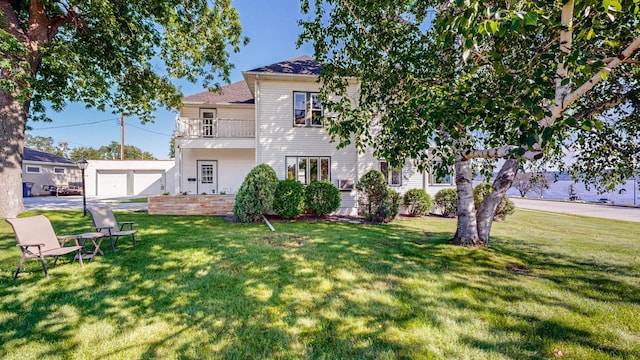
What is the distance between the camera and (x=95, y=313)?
3430 mm

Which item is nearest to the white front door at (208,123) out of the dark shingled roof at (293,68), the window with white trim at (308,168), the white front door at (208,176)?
the white front door at (208,176)

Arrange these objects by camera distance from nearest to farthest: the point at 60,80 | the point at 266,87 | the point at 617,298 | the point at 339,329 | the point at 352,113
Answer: the point at 339,329 < the point at 617,298 < the point at 352,113 < the point at 60,80 < the point at 266,87

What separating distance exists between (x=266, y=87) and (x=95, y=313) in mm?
11107

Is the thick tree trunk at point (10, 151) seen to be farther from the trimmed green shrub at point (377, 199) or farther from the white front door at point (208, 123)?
the trimmed green shrub at point (377, 199)

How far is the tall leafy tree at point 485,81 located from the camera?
294cm

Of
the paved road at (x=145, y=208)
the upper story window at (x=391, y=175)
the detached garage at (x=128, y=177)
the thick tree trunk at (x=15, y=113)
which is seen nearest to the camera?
the thick tree trunk at (x=15, y=113)

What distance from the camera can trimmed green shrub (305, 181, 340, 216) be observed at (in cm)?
1130

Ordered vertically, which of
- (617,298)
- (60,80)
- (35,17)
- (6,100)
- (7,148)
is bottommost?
(617,298)

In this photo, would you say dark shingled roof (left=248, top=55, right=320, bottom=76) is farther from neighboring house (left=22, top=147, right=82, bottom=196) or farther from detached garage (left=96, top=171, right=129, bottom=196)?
neighboring house (left=22, top=147, right=82, bottom=196)

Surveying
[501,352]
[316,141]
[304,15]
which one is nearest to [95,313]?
[501,352]

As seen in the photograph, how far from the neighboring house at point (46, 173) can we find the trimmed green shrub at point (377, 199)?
29.8m

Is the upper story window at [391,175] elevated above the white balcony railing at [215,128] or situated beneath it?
situated beneath

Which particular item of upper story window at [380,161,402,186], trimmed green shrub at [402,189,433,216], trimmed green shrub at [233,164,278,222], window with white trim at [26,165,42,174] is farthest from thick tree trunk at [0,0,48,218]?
window with white trim at [26,165,42,174]

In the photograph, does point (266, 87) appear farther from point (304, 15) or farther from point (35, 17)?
point (35, 17)
